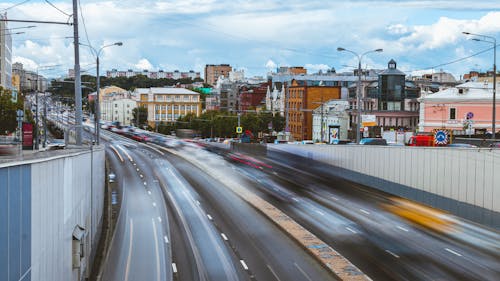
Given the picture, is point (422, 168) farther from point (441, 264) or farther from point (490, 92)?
point (490, 92)

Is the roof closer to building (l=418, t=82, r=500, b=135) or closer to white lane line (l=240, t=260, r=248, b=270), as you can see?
building (l=418, t=82, r=500, b=135)

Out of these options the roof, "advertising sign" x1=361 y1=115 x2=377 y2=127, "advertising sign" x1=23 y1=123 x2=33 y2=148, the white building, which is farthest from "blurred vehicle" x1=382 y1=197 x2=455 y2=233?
the white building

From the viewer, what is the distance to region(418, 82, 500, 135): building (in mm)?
87062

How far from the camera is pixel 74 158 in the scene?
2195 cm

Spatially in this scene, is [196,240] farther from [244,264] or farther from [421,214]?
[421,214]

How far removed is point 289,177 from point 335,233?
24.0m

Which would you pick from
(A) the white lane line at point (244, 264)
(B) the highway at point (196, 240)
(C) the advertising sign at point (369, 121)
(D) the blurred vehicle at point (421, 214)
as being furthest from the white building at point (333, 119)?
(A) the white lane line at point (244, 264)

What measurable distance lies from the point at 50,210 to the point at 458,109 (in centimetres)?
7785

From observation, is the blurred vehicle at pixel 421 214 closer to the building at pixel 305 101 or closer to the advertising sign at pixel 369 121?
the advertising sign at pixel 369 121

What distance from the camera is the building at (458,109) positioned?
8706cm

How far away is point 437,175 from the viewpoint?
4094 centimetres

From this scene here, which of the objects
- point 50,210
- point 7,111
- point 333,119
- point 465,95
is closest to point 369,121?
point 465,95

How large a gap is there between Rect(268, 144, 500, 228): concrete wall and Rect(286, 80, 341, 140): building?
83.7 meters

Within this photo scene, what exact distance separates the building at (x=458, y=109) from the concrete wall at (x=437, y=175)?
34.9 m
